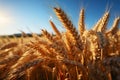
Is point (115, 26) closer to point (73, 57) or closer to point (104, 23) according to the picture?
point (104, 23)

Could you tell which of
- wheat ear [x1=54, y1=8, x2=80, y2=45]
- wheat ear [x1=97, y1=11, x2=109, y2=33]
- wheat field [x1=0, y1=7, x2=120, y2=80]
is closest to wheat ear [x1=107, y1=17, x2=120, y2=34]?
Answer: wheat ear [x1=97, y1=11, x2=109, y2=33]

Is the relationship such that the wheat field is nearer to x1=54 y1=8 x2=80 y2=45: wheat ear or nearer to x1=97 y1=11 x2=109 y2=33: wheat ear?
x1=54 y1=8 x2=80 y2=45: wheat ear

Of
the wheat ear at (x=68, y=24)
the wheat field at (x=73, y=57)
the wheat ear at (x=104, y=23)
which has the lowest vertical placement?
the wheat field at (x=73, y=57)

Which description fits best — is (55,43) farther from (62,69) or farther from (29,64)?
(29,64)

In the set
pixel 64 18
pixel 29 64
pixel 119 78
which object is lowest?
pixel 119 78

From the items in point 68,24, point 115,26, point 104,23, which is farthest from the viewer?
point 115,26

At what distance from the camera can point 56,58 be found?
2270mm

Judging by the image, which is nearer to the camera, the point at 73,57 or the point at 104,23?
the point at 73,57

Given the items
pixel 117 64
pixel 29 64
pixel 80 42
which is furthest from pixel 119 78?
pixel 29 64

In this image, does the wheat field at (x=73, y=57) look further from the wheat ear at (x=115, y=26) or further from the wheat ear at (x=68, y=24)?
the wheat ear at (x=115, y=26)

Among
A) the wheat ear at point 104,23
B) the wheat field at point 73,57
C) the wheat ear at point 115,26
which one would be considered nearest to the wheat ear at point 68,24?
the wheat field at point 73,57

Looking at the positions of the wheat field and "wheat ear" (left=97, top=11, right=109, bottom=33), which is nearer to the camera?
the wheat field

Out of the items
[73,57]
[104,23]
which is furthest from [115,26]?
[73,57]

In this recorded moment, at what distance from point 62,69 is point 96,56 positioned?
354 mm
